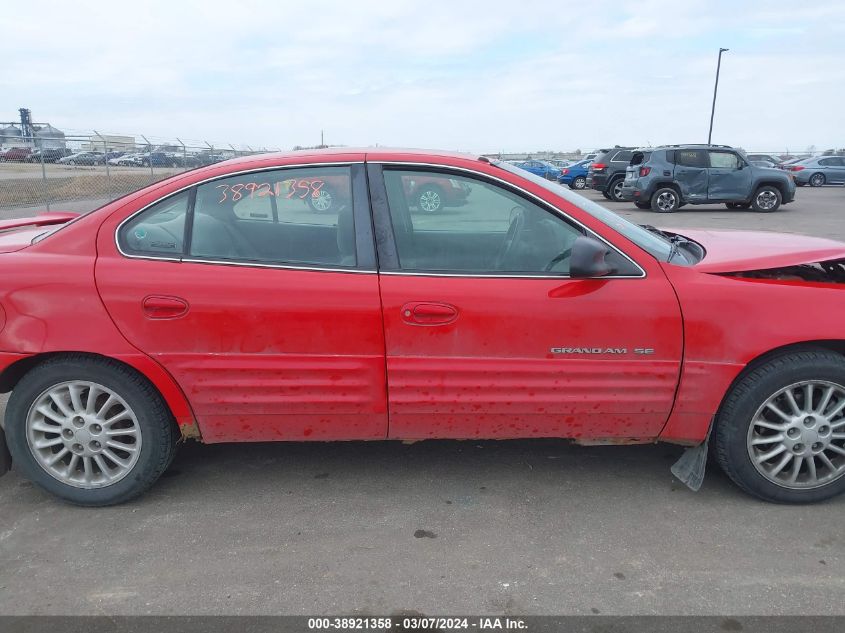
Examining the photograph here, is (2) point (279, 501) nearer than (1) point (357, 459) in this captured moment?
Yes

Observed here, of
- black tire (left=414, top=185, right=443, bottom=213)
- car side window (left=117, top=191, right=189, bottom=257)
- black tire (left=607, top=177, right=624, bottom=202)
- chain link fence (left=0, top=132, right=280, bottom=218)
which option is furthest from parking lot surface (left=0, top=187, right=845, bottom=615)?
black tire (left=607, top=177, right=624, bottom=202)

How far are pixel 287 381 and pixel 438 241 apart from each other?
37.4 inches

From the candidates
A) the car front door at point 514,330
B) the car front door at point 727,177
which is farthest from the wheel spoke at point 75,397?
the car front door at point 727,177

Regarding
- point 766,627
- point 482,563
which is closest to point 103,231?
point 482,563

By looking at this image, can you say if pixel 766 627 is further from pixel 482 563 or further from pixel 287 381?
pixel 287 381

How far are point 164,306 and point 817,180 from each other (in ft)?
114

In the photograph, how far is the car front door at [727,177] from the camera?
1752cm

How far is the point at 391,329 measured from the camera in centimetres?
292

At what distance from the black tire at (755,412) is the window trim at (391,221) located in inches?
27.4

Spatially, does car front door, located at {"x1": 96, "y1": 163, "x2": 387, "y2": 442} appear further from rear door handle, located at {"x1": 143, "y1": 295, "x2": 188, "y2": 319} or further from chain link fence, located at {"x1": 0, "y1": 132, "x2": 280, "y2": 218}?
chain link fence, located at {"x1": 0, "y1": 132, "x2": 280, "y2": 218}

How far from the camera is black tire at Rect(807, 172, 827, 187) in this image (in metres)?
30.8

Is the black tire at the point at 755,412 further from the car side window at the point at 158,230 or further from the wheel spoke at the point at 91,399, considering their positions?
the wheel spoke at the point at 91,399

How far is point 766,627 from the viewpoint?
2.32m

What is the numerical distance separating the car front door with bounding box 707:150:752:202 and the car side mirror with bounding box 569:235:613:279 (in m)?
16.5
